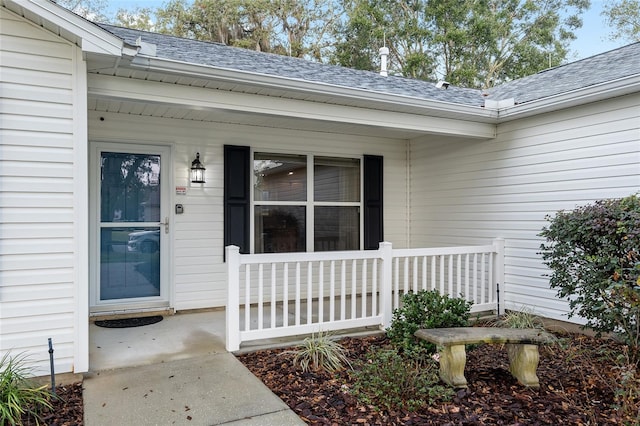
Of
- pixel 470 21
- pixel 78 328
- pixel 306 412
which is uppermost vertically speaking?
pixel 470 21

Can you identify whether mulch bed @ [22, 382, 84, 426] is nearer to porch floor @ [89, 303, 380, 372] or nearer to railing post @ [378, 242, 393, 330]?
porch floor @ [89, 303, 380, 372]

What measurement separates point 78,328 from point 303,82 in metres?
2.85

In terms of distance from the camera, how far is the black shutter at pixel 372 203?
6422 millimetres

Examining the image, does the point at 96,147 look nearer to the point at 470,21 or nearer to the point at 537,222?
the point at 537,222

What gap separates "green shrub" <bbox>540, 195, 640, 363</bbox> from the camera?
3.24 m

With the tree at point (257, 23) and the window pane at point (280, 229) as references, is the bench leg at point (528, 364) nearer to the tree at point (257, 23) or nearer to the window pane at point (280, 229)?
the window pane at point (280, 229)

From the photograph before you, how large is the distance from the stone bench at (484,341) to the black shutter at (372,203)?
3202 millimetres

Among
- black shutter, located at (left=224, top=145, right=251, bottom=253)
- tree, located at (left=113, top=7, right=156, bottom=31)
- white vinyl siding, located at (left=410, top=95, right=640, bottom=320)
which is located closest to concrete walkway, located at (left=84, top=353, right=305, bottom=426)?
black shutter, located at (left=224, top=145, right=251, bottom=253)

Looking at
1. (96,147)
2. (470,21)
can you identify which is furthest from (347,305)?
(470,21)

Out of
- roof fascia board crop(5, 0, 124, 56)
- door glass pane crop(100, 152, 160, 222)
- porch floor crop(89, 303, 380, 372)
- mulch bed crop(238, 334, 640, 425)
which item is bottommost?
mulch bed crop(238, 334, 640, 425)

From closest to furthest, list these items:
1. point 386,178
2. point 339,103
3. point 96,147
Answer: point 339,103, point 96,147, point 386,178

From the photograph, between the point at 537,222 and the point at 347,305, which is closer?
the point at 537,222

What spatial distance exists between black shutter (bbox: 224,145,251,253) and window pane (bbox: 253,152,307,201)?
0.69ft

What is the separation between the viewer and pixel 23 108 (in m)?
3.11
